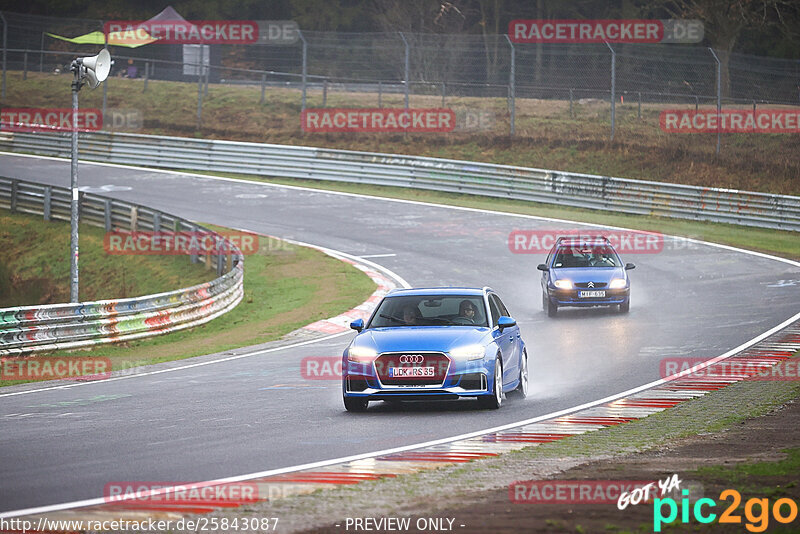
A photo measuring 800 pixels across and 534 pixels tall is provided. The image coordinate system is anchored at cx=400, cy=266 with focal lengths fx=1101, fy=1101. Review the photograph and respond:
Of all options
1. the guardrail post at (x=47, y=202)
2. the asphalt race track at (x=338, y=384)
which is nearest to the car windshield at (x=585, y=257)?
the asphalt race track at (x=338, y=384)

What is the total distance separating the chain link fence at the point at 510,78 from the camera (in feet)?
128

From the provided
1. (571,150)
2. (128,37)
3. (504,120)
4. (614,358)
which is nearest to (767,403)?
(614,358)

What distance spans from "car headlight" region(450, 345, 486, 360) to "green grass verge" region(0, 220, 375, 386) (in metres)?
7.21

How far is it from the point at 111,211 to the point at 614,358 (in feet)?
69.0

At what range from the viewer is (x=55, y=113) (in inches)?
1905

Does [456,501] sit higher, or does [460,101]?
[460,101]

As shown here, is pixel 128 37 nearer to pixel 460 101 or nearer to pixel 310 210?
pixel 460 101

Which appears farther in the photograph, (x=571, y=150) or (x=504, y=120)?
(x=504, y=120)

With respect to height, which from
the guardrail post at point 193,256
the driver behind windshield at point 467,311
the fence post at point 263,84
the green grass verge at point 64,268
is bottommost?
the green grass verge at point 64,268

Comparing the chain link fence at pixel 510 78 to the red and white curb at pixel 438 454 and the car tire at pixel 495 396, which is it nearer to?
the red and white curb at pixel 438 454

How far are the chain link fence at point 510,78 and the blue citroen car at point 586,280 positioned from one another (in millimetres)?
16496

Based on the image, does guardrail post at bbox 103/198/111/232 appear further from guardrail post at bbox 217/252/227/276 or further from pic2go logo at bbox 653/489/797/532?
pic2go logo at bbox 653/489/797/532

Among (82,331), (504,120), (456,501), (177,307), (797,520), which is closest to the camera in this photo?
(797,520)

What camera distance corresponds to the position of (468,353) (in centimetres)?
1214
